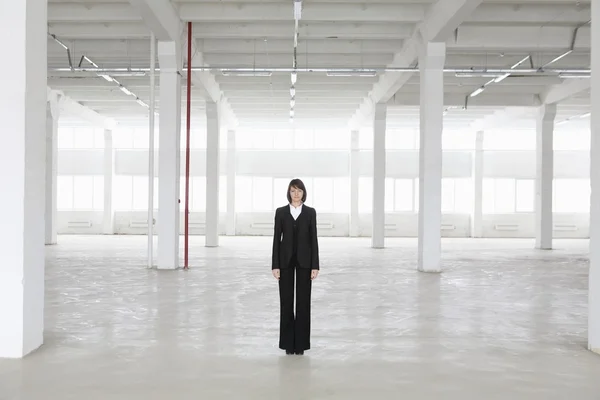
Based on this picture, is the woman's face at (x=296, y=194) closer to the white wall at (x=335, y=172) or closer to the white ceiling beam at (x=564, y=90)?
the white ceiling beam at (x=564, y=90)

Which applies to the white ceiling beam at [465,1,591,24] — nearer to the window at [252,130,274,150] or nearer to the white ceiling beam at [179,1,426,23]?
the white ceiling beam at [179,1,426,23]

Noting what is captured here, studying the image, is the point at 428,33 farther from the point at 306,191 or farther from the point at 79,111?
the point at 79,111

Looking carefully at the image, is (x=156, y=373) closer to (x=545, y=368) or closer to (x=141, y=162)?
(x=545, y=368)

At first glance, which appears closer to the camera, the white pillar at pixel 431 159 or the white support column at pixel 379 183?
the white pillar at pixel 431 159

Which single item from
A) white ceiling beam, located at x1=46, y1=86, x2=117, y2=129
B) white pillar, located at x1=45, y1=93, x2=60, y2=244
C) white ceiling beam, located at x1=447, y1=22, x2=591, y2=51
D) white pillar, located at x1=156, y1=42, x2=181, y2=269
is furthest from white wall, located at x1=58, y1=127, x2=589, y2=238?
white pillar, located at x1=156, y1=42, x2=181, y2=269

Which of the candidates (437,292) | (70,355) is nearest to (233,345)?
(70,355)

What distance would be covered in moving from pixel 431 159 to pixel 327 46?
527 centimetres

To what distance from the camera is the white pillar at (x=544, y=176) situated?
985 inches

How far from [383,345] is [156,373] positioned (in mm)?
2697

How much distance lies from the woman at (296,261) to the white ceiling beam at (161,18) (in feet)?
23.1

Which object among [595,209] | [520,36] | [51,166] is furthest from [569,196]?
[595,209]

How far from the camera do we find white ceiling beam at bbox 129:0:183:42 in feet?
40.2

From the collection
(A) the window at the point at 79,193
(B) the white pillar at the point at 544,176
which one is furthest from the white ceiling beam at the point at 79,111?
(B) the white pillar at the point at 544,176

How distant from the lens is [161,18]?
13.3 metres
